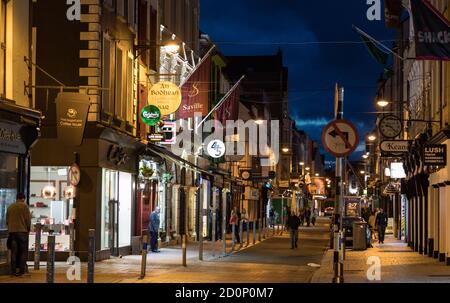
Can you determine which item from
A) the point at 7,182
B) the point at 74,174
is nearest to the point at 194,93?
the point at 74,174

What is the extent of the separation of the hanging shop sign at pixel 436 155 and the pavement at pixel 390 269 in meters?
3.33

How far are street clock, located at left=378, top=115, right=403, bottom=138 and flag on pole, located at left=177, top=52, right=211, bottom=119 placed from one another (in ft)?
25.4

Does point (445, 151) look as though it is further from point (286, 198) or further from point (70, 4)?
point (286, 198)

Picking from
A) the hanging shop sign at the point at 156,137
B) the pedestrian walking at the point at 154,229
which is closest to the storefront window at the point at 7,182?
the hanging shop sign at the point at 156,137

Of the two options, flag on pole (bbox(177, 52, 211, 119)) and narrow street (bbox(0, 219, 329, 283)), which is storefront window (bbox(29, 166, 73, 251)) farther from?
flag on pole (bbox(177, 52, 211, 119))

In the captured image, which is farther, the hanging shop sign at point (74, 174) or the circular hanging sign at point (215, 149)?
the circular hanging sign at point (215, 149)

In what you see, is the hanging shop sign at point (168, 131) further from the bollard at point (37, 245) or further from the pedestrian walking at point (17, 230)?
the pedestrian walking at point (17, 230)

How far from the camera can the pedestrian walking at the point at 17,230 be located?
2173 cm

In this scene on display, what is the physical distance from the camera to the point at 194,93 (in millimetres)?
37031

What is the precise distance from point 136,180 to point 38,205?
5692 millimetres

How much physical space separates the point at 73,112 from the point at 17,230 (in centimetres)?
603

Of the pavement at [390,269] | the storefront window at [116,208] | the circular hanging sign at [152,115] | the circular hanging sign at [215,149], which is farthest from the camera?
the circular hanging sign at [215,149]

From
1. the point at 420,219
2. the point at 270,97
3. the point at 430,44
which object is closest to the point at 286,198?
the point at 270,97

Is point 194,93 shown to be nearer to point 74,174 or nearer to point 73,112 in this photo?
point 74,174
